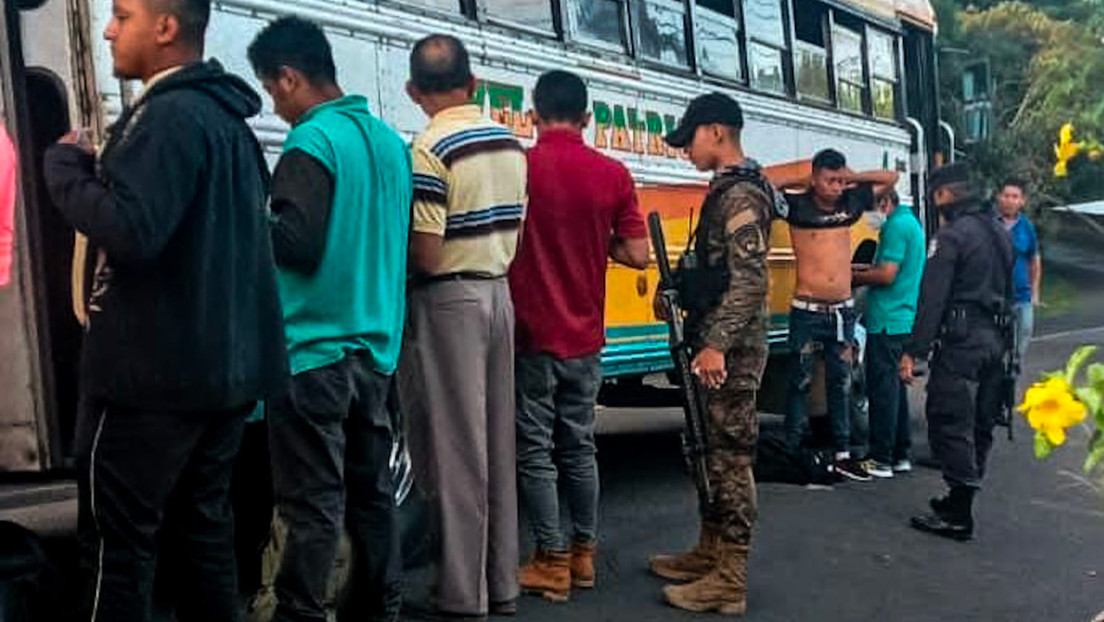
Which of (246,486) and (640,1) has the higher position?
(640,1)

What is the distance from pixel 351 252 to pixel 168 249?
0.92 metres

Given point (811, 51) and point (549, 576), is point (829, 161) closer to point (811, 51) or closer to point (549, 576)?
point (811, 51)

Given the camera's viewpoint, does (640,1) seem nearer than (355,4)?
No

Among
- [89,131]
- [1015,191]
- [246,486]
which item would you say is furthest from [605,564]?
[1015,191]

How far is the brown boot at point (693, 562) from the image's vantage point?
237 inches

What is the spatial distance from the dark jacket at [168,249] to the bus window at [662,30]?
4.36m

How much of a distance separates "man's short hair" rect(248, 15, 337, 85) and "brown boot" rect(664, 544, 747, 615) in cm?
235

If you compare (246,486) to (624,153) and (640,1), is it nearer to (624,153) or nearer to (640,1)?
(624,153)

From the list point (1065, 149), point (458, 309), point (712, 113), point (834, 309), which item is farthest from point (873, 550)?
point (1065, 149)

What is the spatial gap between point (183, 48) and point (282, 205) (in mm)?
696

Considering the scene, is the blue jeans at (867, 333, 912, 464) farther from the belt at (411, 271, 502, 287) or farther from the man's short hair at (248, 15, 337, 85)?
the man's short hair at (248, 15, 337, 85)

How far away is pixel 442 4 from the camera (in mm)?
6180

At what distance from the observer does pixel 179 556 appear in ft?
12.1

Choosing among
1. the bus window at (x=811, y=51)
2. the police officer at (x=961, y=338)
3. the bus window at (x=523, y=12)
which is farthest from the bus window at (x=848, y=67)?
the bus window at (x=523, y=12)
